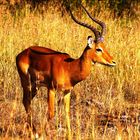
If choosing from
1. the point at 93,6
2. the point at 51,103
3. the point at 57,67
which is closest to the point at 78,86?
the point at 57,67

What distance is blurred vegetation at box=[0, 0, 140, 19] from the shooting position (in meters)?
15.4

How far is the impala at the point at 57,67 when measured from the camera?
6.54 m

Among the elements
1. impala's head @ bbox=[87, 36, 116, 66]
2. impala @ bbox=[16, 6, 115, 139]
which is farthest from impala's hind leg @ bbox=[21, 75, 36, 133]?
impala's head @ bbox=[87, 36, 116, 66]

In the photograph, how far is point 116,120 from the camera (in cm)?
694

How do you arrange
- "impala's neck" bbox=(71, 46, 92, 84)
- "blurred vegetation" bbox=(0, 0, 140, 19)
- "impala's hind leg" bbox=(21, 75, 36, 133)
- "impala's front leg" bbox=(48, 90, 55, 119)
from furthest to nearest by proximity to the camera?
"blurred vegetation" bbox=(0, 0, 140, 19), "impala's hind leg" bbox=(21, 75, 36, 133), "impala's neck" bbox=(71, 46, 92, 84), "impala's front leg" bbox=(48, 90, 55, 119)

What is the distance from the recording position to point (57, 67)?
6.70m

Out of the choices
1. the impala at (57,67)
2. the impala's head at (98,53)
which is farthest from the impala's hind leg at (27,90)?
the impala's head at (98,53)

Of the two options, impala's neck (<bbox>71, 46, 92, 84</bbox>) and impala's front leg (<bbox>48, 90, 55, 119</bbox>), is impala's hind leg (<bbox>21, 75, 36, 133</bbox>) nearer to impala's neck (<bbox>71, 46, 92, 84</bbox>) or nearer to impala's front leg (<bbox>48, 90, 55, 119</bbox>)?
impala's front leg (<bbox>48, 90, 55, 119</bbox>)

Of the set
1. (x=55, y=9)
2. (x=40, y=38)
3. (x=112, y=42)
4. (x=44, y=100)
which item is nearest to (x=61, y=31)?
(x=40, y=38)

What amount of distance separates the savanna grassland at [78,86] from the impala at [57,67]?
9.6 inches

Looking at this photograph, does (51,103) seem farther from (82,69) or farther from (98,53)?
(98,53)

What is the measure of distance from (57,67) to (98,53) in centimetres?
53

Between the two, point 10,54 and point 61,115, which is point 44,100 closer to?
point 61,115

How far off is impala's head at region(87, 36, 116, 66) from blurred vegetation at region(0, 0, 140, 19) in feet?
26.1
